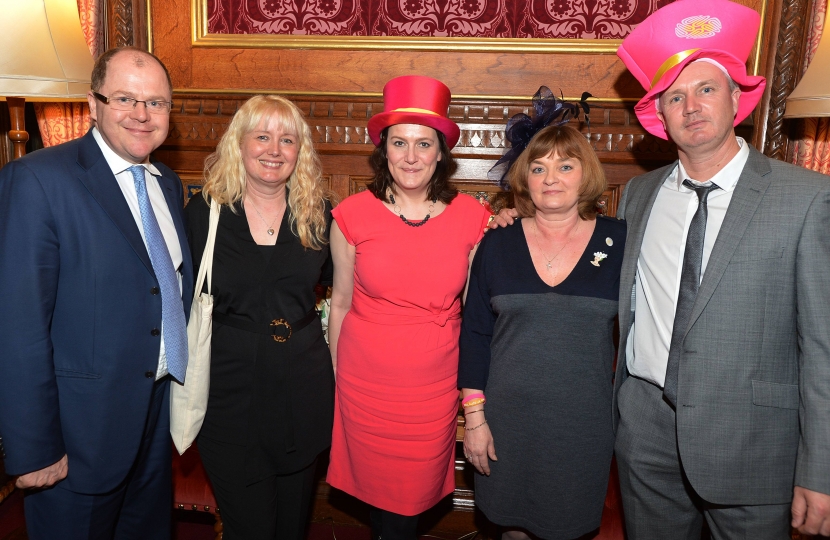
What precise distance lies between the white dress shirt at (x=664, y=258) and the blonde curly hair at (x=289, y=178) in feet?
3.74

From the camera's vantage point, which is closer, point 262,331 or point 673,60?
point 673,60

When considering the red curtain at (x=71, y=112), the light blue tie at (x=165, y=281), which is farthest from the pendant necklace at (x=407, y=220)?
the red curtain at (x=71, y=112)

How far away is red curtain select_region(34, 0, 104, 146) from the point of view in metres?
2.82

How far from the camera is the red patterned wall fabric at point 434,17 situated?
8.80ft

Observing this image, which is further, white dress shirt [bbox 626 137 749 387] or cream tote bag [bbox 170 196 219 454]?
cream tote bag [bbox 170 196 219 454]

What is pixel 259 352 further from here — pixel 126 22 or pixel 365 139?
pixel 126 22

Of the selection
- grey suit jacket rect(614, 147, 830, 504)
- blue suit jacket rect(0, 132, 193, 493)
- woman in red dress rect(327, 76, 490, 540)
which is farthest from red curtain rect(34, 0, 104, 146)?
grey suit jacket rect(614, 147, 830, 504)

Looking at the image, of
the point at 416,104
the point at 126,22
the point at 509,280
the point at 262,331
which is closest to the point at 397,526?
the point at 262,331

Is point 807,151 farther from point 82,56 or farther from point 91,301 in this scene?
point 82,56

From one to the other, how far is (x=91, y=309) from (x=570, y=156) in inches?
60.6

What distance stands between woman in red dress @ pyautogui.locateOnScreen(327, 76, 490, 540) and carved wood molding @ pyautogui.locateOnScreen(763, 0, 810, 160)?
4.81ft

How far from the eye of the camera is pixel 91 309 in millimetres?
1668

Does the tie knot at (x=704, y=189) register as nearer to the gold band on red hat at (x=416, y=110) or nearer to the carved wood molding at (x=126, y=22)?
the gold band on red hat at (x=416, y=110)

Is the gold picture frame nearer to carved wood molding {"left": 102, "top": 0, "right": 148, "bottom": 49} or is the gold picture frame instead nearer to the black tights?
carved wood molding {"left": 102, "top": 0, "right": 148, "bottom": 49}
